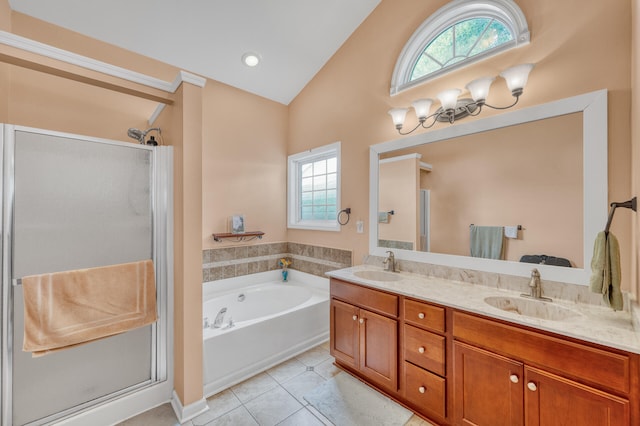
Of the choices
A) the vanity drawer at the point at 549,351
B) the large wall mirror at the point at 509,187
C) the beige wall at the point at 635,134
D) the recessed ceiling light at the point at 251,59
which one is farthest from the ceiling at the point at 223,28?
the vanity drawer at the point at 549,351

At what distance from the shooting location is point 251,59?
288cm

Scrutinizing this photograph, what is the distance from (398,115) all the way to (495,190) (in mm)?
1028

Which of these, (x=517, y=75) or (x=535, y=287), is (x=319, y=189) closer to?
(x=517, y=75)

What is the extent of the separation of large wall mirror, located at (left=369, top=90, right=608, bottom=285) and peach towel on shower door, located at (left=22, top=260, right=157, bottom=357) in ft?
6.75

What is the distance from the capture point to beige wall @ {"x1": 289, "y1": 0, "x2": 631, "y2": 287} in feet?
4.85

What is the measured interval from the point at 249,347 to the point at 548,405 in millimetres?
1985

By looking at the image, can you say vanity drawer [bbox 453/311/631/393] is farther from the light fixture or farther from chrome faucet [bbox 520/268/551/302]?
the light fixture

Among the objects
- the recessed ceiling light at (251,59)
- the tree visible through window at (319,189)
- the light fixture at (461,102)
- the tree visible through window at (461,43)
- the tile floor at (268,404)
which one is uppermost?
the recessed ceiling light at (251,59)

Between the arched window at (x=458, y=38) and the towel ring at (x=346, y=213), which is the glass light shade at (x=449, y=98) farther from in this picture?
the towel ring at (x=346, y=213)

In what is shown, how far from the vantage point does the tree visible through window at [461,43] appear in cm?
196

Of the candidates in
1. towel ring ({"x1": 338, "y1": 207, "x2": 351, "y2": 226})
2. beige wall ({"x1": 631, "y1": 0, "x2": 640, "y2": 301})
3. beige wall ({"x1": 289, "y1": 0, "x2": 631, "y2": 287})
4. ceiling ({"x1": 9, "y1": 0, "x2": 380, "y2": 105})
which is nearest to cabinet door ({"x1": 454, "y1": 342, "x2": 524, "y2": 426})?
beige wall ({"x1": 631, "y1": 0, "x2": 640, "y2": 301})

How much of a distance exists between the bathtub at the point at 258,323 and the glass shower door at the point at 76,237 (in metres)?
0.47

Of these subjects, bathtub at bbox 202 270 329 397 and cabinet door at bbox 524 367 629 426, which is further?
bathtub at bbox 202 270 329 397

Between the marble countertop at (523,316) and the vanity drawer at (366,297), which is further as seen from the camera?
the vanity drawer at (366,297)
